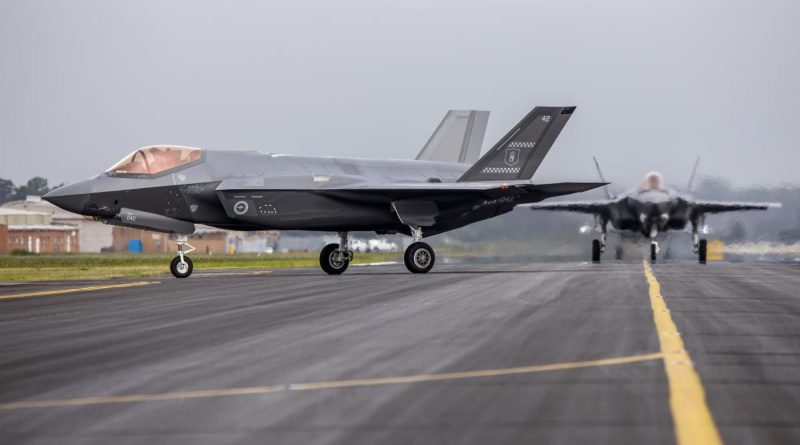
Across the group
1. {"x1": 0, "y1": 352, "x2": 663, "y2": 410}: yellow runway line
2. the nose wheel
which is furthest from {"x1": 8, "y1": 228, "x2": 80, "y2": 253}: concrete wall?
{"x1": 0, "y1": 352, "x2": 663, "y2": 410}: yellow runway line

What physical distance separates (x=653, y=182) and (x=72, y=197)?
24.4 metres

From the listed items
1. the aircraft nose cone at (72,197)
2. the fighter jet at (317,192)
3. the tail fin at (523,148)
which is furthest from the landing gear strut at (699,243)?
the aircraft nose cone at (72,197)

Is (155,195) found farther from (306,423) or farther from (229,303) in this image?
(306,423)

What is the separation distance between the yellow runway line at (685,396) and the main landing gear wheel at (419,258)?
54.0ft

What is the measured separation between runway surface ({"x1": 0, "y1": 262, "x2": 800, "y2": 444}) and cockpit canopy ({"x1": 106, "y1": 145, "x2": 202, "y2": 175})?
10786 mm

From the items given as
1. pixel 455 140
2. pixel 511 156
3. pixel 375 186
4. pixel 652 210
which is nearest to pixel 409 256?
pixel 375 186

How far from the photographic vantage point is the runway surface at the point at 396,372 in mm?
5758

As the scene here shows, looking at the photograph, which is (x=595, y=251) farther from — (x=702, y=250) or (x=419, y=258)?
(x=419, y=258)

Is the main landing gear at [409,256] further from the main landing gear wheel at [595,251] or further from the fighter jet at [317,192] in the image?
the main landing gear wheel at [595,251]

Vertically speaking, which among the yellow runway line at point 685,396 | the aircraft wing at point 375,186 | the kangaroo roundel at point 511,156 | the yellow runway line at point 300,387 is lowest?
the yellow runway line at point 300,387

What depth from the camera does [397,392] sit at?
22.9 feet

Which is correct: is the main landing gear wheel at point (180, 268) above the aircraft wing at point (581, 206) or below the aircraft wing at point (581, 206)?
below

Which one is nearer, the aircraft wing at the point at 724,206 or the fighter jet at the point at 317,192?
the fighter jet at the point at 317,192

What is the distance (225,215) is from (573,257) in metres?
23.9
